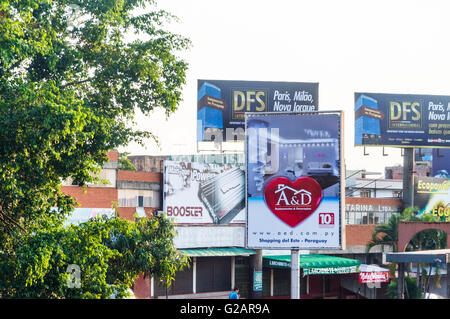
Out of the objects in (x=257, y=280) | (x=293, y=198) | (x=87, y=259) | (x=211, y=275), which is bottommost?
(x=257, y=280)

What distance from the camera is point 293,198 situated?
16.3m

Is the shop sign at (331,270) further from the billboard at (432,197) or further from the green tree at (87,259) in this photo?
the green tree at (87,259)

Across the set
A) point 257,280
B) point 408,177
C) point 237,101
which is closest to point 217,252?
point 257,280

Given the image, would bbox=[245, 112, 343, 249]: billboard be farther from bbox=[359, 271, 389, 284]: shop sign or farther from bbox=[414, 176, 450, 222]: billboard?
bbox=[414, 176, 450, 222]: billboard

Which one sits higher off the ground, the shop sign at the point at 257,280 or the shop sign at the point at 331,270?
the shop sign at the point at 331,270

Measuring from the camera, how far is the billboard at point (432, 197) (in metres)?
44.8

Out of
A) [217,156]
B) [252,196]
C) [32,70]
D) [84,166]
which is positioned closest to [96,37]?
[32,70]

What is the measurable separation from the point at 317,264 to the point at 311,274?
224 cm

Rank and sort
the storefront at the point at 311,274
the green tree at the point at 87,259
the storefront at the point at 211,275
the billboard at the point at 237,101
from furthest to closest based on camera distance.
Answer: the billboard at the point at 237,101 < the storefront at the point at 311,274 < the storefront at the point at 211,275 < the green tree at the point at 87,259

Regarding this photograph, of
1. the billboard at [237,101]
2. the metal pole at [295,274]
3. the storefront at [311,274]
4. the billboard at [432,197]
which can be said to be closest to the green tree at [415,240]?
the storefront at [311,274]

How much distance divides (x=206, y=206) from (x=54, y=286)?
2098 centimetres

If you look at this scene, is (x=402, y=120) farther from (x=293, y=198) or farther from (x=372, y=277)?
(x=293, y=198)

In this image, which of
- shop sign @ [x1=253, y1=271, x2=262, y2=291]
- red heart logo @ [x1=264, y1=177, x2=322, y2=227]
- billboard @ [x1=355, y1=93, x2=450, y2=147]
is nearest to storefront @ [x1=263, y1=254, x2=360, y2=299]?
shop sign @ [x1=253, y1=271, x2=262, y2=291]

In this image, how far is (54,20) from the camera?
51.4 ft
